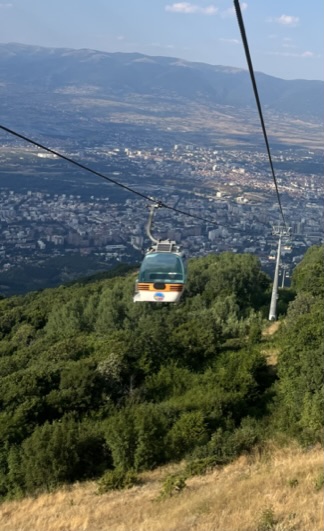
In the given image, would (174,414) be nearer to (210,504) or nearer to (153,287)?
(210,504)

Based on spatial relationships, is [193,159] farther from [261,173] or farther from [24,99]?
[24,99]

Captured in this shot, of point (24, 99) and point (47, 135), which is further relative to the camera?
point (24, 99)

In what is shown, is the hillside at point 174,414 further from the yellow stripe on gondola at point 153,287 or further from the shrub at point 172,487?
the yellow stripe on gondola at point 153,287

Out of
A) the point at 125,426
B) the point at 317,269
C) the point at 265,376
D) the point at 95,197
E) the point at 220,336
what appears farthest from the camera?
the point at 95,197

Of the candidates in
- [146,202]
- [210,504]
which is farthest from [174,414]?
Result: [146,202]

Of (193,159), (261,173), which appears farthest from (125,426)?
(193,159)

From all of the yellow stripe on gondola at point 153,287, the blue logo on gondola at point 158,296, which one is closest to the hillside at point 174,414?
the blue logo on gondola at point 158,296
